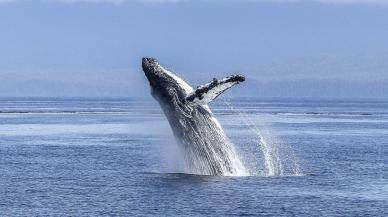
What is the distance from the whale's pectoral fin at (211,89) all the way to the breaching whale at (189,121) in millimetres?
403

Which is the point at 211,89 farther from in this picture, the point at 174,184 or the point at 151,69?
the point at 174,184

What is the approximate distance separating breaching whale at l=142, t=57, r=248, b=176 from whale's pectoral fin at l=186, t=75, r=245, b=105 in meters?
0.40

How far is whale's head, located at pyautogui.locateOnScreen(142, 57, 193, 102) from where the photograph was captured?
33250 mm

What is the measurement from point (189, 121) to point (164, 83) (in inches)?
67.8

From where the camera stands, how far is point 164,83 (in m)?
33.3

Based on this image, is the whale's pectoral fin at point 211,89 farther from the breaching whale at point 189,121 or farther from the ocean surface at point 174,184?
the ocean surface at point 174,184

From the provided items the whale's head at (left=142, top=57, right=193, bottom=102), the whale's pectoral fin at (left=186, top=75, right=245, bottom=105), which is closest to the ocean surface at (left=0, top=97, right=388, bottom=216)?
the whale's pectoral fin at (left=186, top=75, right=245, bottom=105)

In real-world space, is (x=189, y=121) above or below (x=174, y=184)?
above

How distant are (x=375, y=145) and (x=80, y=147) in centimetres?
2130

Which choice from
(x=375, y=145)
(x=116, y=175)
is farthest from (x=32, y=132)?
(x=116, y=175)

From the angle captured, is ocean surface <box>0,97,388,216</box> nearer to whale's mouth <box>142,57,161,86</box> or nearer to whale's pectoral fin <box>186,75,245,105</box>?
whale's pectoral fin <box>186,75,245,105</box>

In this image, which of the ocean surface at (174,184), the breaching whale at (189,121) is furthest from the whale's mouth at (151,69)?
the ocean surface at (174,184)

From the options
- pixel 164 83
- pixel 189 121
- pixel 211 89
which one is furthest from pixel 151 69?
pixel 211 89

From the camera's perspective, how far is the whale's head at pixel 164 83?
1309 inches
